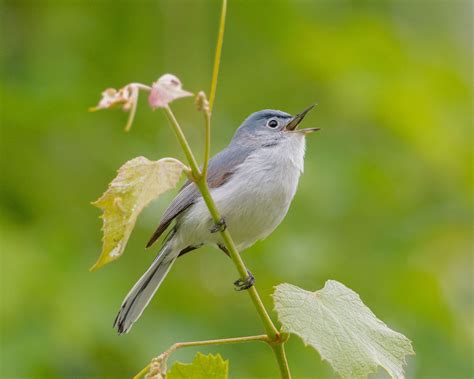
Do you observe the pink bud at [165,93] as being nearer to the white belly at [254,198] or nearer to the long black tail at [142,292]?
the long black tail at [142,292]

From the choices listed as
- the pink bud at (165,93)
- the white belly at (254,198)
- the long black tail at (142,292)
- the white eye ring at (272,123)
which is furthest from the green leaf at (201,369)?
the white eye ring at (272,123)

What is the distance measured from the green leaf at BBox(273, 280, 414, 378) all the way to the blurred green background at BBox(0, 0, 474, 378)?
204 cm

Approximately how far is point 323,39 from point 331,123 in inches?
20.2

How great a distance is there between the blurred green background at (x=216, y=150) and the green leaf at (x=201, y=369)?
6.36ft

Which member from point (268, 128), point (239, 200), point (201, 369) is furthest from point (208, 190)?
point (268, 128)

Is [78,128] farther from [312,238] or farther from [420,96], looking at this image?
[420,96]

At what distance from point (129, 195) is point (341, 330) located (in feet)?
1.62

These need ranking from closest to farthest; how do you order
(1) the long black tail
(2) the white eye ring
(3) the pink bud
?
(3) the pink bud < (1) the long black tail < (2) the white eye ring

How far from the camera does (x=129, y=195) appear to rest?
1.44 metres

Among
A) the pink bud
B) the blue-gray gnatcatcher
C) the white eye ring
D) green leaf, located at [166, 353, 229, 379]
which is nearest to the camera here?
the pink bud

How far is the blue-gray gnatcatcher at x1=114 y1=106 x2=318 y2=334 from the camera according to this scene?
10.0 feet

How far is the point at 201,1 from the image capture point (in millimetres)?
4531

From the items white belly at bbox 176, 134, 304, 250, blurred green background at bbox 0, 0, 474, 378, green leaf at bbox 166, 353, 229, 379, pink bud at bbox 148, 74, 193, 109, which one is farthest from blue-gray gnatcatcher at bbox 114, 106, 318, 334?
pink bud at bbox 148, 74, 193, 109

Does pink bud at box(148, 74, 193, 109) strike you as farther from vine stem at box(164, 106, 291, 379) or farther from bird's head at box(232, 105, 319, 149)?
bird's head at box(232, 105, 319, 149)
